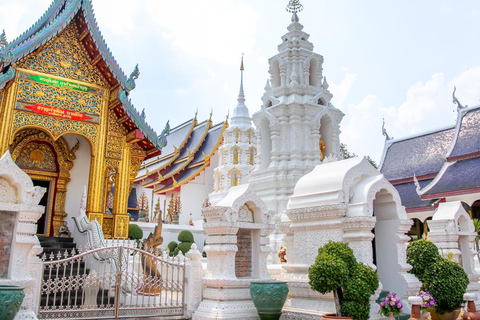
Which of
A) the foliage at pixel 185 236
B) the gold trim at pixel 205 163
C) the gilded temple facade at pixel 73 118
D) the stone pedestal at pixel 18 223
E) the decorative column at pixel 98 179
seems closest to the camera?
the stone pedestal at pixel 18 223

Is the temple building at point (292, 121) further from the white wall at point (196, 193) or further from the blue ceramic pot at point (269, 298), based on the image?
the blue ceramic pot at point (269, 298)

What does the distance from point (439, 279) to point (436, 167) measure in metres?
14.8

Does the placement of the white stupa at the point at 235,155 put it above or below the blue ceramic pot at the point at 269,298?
above

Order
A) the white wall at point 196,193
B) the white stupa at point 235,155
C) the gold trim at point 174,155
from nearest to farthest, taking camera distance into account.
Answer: the white stupa at point 235,155
the white wall at point 196,193
the gold trim at point 174,155

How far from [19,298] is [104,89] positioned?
830 centimetres

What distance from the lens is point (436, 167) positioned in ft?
69.9

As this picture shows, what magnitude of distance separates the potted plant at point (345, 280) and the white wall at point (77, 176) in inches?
333

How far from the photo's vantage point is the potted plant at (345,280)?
628 cm

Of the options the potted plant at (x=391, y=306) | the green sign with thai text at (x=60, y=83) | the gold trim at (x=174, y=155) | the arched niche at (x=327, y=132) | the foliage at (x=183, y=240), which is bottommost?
the potted plant at (x=391, y=306)

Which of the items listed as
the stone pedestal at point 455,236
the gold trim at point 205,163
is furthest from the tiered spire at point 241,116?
the stone pedestal at point 455,236

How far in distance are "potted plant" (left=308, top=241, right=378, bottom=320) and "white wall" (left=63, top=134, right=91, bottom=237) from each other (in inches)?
333

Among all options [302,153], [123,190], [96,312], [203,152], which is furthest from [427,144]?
[96,312]

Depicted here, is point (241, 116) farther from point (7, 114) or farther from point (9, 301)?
point (9, 301)

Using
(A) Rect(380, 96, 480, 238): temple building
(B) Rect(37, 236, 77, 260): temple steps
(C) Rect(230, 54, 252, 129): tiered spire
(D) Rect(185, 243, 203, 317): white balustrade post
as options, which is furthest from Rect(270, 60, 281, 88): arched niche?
(D) Rect(185, 243, 203, 317): white balustrade post
